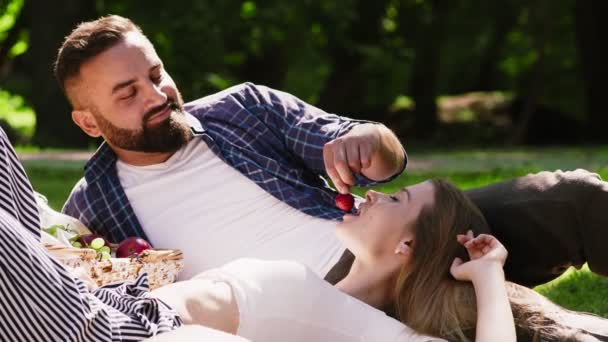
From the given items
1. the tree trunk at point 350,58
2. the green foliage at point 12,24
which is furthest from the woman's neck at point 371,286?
the tree trunk at point 350,58

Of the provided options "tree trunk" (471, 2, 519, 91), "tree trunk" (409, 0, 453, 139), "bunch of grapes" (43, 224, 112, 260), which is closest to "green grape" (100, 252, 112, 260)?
"bunch of grapes" (43, 224, 112, 260)

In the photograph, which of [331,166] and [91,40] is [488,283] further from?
[91,40]

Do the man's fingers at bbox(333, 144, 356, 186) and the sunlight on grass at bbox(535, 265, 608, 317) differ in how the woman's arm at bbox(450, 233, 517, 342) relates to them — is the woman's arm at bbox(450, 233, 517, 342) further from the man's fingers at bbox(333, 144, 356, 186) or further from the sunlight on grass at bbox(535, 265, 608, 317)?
the sunlight on grass at bbox(535, 265, 608, 317)

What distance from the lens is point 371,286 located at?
138 inches

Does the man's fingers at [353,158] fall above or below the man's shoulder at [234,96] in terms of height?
above

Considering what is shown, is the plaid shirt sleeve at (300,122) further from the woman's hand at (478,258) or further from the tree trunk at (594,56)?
the tree trunk at (594,56)

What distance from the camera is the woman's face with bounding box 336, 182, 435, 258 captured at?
351cm

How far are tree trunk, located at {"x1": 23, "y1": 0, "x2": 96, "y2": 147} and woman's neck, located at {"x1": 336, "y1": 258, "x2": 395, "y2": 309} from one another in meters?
13.7

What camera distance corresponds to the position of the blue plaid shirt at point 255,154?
14.3ft

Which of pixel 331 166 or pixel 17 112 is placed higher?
pixel 331 166

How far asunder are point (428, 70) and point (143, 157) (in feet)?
55.6

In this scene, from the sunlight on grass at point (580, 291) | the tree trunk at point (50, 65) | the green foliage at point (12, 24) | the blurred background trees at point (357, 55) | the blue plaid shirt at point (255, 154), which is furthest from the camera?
the green foliage at point (12, 24)

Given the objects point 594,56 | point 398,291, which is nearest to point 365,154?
point 398,291

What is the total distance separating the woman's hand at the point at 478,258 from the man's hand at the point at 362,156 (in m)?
0.45
